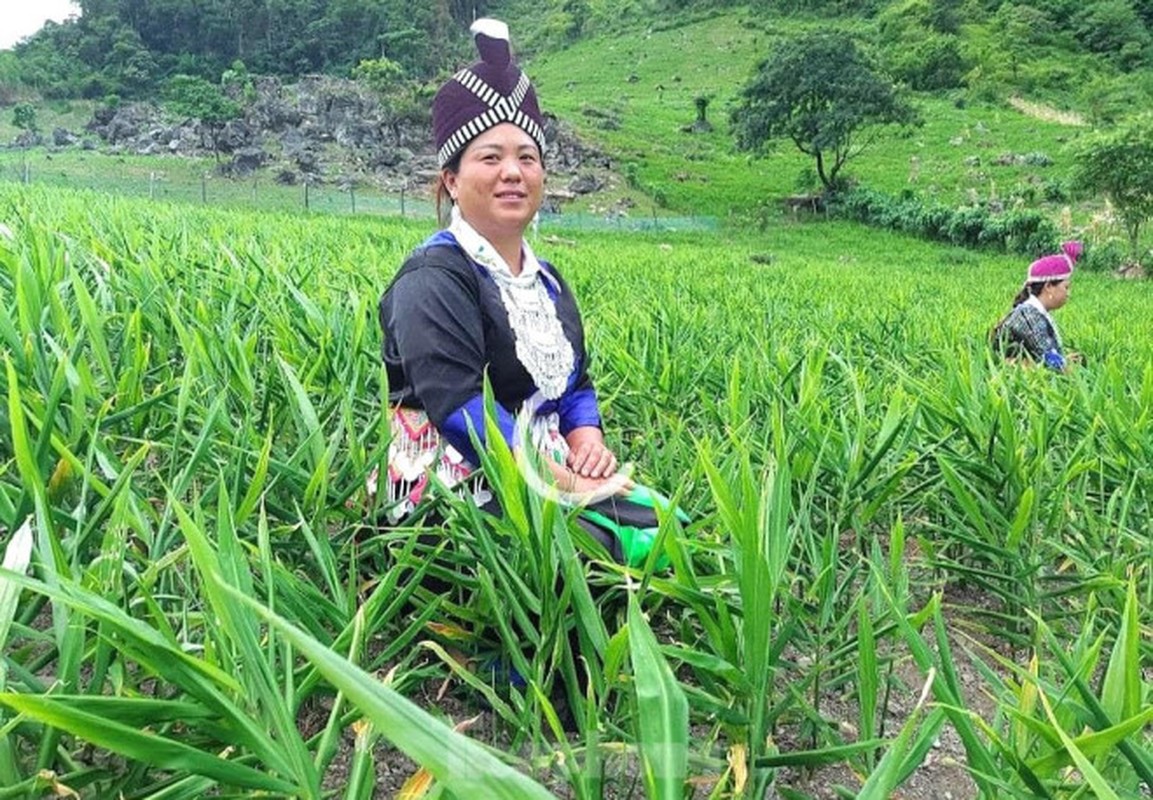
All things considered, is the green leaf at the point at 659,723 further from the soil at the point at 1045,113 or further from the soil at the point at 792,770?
the soil at the point at 1045,113

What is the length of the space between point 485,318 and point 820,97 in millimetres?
23098

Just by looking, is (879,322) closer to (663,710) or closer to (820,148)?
(663,710)

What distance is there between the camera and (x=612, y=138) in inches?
1124

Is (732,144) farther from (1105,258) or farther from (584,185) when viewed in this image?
(1105,258)

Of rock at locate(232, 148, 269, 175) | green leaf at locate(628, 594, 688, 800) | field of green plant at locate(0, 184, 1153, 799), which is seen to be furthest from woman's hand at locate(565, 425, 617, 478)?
rock at locate(232, 148, 269, 175)

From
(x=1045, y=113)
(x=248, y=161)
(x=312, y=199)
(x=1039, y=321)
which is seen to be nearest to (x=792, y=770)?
(x=1039, y=321)

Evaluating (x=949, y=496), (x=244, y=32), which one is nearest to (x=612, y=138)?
(x=949, y=496)

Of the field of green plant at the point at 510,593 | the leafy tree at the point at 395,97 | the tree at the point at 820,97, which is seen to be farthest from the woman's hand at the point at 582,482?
the leafy tree at the point at 395,97

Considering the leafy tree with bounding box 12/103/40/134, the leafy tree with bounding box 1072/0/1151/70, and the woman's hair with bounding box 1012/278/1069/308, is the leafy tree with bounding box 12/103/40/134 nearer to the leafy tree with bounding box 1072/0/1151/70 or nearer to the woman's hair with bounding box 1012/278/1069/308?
the woman's hair with bounding box 1012/278/1069/308

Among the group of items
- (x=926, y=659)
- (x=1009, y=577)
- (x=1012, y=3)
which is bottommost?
(x=1009, y=577)

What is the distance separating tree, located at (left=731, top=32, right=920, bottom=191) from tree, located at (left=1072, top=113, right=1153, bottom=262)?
7025 millimetres

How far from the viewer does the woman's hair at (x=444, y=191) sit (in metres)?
1.52

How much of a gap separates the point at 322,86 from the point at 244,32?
31989 millimetres

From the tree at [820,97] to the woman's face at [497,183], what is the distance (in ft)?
73.1
